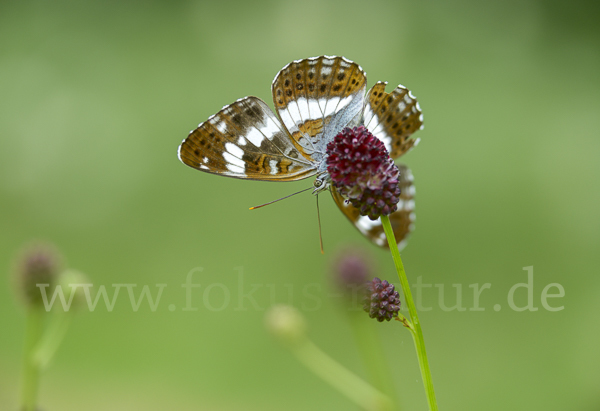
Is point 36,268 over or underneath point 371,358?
over

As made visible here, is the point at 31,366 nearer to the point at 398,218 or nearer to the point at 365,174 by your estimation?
the point at 365,174

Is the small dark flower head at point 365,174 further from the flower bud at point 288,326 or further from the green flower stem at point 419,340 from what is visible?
the flower bud at point 288,326

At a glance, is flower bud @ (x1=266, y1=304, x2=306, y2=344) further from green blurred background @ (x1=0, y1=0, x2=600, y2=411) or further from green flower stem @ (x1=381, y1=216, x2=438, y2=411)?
green flower stem @ (x1=381, y1=216, x2=438, y2=411)

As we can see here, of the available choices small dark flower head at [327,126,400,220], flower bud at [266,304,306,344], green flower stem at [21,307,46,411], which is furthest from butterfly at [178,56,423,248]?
green flower stem at [21,307,46,411]

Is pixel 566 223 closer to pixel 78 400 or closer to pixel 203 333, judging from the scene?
pixel 203 333

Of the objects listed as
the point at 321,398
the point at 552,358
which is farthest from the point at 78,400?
the point at 552,358

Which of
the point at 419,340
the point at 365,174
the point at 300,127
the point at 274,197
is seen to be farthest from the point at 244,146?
the point at 274,197

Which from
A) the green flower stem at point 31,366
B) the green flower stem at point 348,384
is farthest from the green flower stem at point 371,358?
the green flower stem at point 31,366
